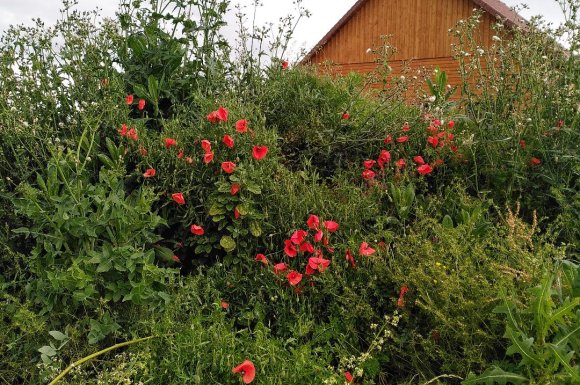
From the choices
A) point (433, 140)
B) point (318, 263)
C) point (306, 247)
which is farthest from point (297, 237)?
point (433, 140)

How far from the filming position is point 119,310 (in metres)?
2.85

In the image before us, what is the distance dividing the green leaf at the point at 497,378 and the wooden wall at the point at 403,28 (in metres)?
16.7

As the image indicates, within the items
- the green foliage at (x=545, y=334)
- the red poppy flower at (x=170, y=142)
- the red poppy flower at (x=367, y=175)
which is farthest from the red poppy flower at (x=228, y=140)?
the green foliage at (x=545, y=334)

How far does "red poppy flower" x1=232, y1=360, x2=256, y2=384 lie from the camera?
220 cm

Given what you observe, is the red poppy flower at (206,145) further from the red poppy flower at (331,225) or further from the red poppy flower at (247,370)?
the red poppy flower at (247,370)

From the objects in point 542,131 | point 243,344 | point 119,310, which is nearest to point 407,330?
point 243,344

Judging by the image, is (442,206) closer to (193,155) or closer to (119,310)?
(193,155)

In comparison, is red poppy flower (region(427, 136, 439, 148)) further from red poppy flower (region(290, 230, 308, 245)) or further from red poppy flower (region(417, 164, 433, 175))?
red poppy flower (region(290, 230, 308, 245))

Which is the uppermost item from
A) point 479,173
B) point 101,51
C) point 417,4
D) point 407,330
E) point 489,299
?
point 417,4

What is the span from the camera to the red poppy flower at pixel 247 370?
86.4 inches

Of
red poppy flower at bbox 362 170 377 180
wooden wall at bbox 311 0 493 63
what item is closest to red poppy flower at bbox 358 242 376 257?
red poppy flower at bbox 362 170 377 180

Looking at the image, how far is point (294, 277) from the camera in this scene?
112 inches

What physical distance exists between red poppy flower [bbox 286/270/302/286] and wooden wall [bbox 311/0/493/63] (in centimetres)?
1610

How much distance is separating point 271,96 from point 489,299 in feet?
8.14
